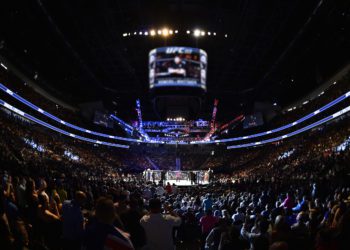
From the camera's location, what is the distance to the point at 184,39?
2966 centimetres

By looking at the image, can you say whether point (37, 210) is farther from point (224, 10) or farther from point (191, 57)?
point (224, 10)

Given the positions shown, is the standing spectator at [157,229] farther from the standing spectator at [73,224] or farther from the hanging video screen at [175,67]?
the hanging video screen at [175,67]

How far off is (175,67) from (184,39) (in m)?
6.92

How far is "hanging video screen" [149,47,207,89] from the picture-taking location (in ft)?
76.8

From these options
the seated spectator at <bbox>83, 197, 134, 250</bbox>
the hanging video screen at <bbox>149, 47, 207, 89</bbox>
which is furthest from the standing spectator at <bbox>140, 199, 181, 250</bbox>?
the hanging video screen at <bbox>149, 47, 207, 89</bbox>

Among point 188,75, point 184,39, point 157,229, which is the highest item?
point 184,39

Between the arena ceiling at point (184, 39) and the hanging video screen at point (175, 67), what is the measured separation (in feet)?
11.6

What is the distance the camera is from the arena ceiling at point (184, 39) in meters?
24.5

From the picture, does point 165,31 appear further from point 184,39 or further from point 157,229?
point 157,229

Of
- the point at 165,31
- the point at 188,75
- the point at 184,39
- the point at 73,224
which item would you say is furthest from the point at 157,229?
the point at 184,39

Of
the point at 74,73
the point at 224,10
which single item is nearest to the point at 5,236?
the point at 224,10

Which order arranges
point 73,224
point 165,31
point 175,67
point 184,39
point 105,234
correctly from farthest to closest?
point 184,39 → point 165,31 → point 175,67 → point 73,224 → point 105,234

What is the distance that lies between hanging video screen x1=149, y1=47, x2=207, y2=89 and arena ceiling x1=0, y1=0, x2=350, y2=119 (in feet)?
11.6

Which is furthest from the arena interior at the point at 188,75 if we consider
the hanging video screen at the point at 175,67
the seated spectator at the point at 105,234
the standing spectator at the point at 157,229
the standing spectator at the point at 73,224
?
the seated spectator at the point at 105,234
